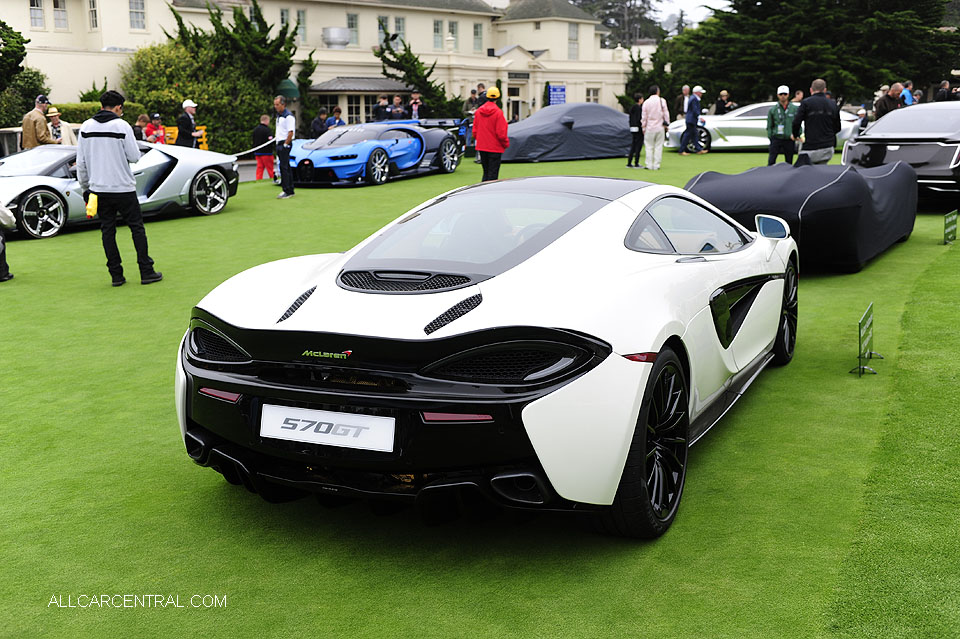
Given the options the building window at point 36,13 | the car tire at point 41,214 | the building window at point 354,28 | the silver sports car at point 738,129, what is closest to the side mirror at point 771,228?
the car tire at point 41,214

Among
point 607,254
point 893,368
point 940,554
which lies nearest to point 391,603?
point 607,254

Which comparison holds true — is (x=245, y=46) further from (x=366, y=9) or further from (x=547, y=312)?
(x=547, y=312)

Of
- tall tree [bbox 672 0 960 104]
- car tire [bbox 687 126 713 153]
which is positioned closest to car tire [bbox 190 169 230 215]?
car tire [bbox 687 126 713 153]

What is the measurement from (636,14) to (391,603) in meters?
117

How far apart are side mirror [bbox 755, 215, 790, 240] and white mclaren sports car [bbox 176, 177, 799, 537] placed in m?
1.59

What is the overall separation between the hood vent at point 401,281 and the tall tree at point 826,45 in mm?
40916

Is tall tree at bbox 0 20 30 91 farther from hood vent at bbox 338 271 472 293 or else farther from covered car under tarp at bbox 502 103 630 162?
hood vent at bbox 338 271 472 293

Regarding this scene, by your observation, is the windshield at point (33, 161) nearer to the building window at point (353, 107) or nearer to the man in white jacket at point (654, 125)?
the man in white jacket at point (654, 125)

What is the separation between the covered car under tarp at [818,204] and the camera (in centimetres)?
873

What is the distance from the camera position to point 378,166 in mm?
19359

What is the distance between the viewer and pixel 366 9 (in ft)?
159

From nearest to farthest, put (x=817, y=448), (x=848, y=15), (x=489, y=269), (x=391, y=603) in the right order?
(x=391, y=603), (x=489, y=269), (x=817, y=448), (x=848, y=15)

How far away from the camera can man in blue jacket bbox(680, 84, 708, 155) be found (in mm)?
24125

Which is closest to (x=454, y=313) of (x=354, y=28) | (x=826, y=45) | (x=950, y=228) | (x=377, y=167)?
(x=950, y=228)
